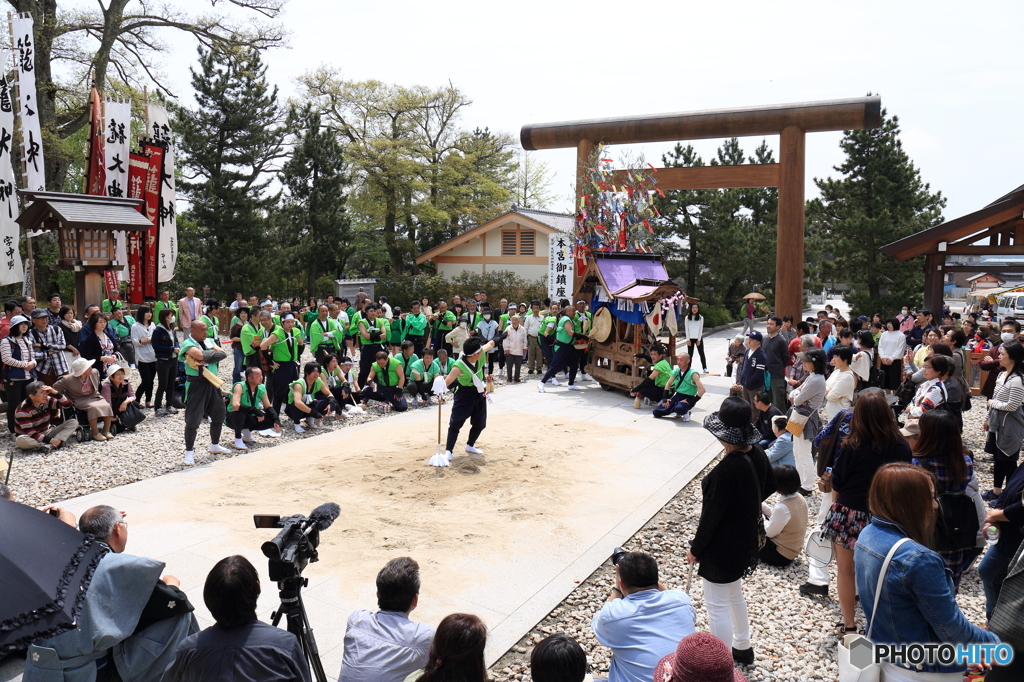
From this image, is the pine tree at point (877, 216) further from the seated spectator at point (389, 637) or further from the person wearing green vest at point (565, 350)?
the seated spectator at point (389, 637)

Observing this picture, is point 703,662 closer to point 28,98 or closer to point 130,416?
point 130,416

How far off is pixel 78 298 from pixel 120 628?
11.4m

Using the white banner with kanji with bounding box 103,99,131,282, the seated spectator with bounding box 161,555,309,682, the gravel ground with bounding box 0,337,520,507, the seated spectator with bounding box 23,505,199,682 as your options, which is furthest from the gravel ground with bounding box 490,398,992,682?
the white banner with kanji with bounding box 103,99,131,282

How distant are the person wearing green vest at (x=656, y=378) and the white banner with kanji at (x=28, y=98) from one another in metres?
12.5

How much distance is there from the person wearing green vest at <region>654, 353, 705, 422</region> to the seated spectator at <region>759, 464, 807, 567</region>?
5182 mm

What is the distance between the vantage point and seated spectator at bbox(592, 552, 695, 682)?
305 centimetres

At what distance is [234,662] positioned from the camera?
99.9 inches

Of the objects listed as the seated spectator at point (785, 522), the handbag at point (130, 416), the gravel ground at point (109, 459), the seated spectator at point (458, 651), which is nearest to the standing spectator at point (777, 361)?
the seated spectator at point (785, 522)

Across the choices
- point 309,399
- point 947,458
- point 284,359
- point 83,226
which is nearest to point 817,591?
point 947,458

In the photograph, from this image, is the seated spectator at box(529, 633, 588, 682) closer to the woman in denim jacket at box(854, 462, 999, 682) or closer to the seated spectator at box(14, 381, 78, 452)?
the woman in denim jacket at box(854, 462, 999, 682)

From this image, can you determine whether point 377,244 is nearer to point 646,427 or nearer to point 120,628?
point 646,427

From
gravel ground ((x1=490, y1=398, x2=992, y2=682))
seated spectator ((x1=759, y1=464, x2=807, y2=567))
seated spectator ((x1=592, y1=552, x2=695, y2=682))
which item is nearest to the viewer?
seated spectator ((x1=592, y1=552, x2=695, y2=682))

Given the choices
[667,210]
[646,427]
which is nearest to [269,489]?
[646,427]

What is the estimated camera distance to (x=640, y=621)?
3.11 metres
